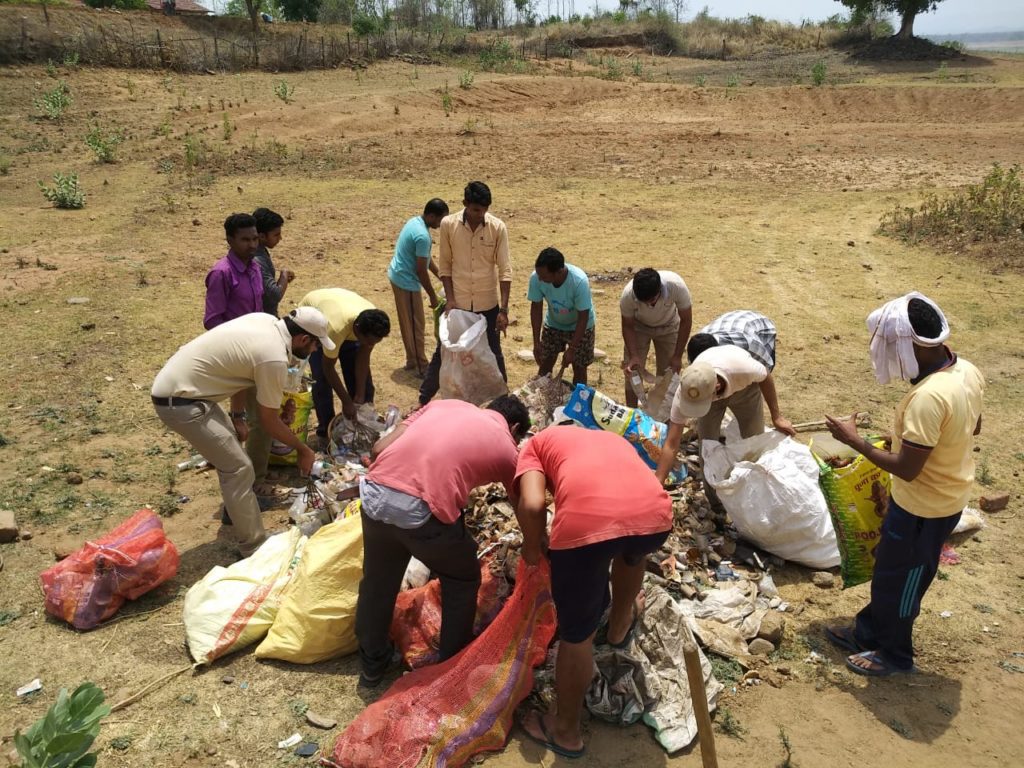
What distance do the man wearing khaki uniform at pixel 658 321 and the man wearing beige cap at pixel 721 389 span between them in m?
0.65

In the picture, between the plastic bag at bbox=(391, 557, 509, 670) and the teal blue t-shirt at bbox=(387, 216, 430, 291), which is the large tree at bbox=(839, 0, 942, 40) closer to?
the teal blue t-shirt at bbox=(387, 216, 430, 291)

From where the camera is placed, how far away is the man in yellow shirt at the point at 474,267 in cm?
562

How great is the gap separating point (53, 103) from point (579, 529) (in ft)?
64.4

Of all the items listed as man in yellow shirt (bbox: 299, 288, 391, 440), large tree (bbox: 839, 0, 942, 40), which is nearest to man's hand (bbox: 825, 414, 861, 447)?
man in yellow shirt (bbox: 299, 288, 391, 440)

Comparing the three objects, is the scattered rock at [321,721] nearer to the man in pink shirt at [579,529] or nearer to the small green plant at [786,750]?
the man in pink shirt at [579,529]

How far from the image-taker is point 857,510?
389 cm

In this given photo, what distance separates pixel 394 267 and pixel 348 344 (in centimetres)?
131

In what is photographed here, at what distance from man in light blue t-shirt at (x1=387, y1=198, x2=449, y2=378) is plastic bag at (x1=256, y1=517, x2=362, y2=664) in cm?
302

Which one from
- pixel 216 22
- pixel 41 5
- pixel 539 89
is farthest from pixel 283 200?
pixel 216 22

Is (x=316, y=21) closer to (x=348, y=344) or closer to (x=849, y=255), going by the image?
(x=849, y=255)

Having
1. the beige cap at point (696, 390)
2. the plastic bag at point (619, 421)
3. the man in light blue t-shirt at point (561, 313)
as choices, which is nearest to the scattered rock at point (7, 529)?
the plastic bag at point (619, 421)

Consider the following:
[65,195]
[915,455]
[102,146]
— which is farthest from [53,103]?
[915,455]

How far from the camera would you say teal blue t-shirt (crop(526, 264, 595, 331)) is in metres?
5.36

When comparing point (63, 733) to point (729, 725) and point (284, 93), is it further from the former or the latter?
point (284, 93)
